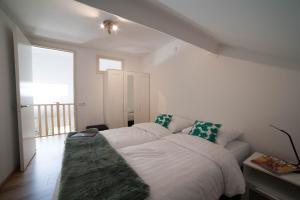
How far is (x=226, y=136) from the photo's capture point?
210cm

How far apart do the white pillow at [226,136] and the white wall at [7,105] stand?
309cm

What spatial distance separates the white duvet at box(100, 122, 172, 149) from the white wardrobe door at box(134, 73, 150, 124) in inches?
41.7

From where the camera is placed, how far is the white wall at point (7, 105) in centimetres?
201


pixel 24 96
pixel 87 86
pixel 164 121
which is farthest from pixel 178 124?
pixel 24 96

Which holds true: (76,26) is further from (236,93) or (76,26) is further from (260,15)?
(236,93)

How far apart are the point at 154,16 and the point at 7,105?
251 cm

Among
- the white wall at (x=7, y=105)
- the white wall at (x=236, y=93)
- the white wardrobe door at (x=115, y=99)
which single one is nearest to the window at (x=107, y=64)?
the white wardrobe door at (x=115, y=99)

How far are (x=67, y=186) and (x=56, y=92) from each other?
4.45 m

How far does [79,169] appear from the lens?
1.37 meters

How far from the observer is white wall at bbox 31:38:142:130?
12.0ft

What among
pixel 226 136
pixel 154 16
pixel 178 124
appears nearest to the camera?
pixel 154 16

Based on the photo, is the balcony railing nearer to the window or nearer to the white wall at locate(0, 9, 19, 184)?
the window

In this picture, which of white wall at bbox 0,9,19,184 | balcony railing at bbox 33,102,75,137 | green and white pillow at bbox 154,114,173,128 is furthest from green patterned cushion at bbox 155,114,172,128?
balcony railing at bbox 33,102,75,137

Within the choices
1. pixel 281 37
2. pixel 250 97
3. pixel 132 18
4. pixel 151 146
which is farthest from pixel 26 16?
pixel 250 97
